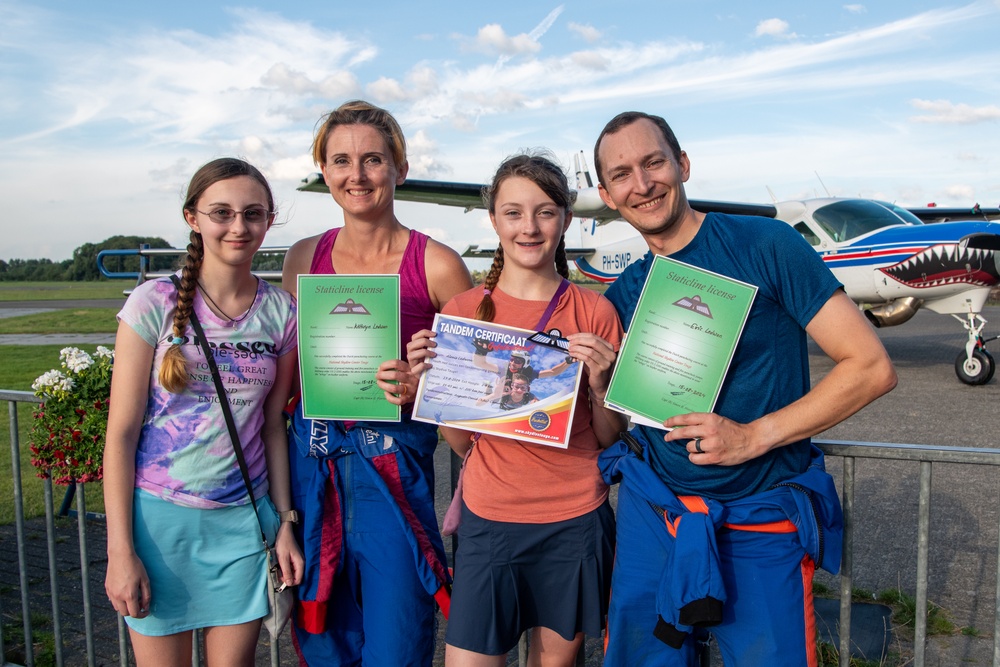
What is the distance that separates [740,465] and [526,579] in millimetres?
759

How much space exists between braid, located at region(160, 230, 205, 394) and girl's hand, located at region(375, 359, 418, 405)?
61 cm

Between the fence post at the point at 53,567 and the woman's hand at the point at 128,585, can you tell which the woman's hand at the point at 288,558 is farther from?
the fence post at the point at 53,567

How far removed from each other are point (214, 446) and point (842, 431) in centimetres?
809

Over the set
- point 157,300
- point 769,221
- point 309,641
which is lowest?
point 309,641

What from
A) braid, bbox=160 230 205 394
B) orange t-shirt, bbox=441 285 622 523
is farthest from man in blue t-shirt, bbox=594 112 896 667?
braid, bbox=160 230 205 394

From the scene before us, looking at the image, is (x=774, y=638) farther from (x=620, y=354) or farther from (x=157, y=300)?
(x=157, y=300)

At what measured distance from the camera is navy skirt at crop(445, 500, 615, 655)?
230cm

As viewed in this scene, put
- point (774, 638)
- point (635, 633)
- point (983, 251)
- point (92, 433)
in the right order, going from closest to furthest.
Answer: point (774, 638), point (635, 633), point (92, 433), point (983, 251)

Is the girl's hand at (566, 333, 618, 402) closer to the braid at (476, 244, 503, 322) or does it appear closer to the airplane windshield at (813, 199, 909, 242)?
the braid at (476, 244, 503, 322)

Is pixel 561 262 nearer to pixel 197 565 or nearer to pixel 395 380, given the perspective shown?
pixel 395 380

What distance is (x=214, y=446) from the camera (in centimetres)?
238

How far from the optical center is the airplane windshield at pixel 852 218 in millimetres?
13859

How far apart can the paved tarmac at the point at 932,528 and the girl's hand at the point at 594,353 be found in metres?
2.23

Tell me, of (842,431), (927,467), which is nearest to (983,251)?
(842,431)
